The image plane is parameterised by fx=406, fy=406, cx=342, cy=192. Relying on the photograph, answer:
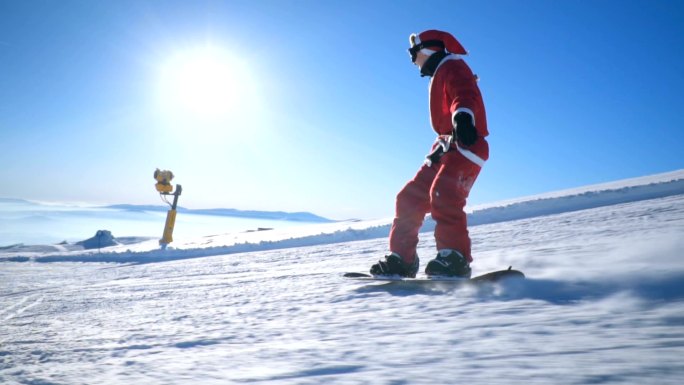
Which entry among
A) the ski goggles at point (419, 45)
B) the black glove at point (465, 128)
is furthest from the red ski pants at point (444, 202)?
the ski goggles at point (419, 45)

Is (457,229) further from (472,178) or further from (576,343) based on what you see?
(576,343)

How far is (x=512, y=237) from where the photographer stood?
3988mm

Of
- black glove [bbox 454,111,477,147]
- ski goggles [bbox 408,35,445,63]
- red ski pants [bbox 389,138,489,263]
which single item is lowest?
red ski pants [bbox 389,138,489,263]

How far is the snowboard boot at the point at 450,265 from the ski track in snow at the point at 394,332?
164 millimetres

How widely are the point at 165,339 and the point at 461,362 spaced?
106cm

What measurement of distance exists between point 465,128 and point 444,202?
0.43 metres

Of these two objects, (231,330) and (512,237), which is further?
(512,237)

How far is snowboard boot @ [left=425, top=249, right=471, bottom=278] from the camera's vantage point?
2.13 meters

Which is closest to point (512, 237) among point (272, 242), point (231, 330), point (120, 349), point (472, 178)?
point (472, 178)

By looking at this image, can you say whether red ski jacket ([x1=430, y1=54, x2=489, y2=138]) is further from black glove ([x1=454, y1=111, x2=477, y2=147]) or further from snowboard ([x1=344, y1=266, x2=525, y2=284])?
snowboard ([x1=344, y1=266, x2=525, y2=284])

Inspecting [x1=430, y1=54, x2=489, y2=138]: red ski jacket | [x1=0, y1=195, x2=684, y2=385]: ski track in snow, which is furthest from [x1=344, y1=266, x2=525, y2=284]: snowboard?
[x1=430, y1=54, x2=489, y2=138]: red ski jacket

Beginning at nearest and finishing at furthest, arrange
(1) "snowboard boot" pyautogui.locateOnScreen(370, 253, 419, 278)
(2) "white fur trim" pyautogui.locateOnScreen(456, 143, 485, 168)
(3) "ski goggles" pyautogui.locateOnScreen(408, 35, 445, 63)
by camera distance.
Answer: (2) "white fur trim" pyautogui.locateOnScreen(456, 143, 485, 168) < (1) "snowboard boot" pyautogui.locateOnScreen(370, 253, 419, 278) < (3) "ski goggles" pyautogui.locateOnScreen(408, 35, 445, 63)

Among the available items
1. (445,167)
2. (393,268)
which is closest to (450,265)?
(393,268)

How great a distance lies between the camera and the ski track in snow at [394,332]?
2.88 ft
